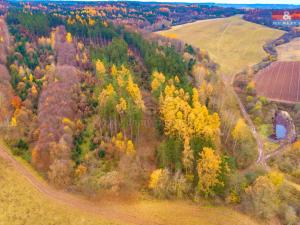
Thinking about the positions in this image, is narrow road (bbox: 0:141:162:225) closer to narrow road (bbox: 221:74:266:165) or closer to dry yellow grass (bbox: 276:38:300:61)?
narrow road (bbox: 221:74:266:165)

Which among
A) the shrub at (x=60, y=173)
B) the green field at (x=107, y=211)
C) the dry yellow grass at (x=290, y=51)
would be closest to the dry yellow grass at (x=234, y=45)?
the dry yellow grass at (x=290, y=51)

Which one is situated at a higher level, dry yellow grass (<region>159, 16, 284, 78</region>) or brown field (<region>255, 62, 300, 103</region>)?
dry yellow grass (<region>159, 16, 284, 78</region>)

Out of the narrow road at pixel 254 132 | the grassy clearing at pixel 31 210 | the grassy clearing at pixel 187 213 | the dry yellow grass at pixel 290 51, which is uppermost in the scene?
the dry yellow grass at pixel 290 51

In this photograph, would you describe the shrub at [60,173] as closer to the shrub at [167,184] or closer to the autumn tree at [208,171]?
the shrub at [167,184]

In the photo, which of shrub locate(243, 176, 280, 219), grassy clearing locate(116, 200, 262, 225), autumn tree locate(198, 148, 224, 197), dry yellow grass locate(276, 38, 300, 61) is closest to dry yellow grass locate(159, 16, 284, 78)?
dry yellow grass locate(276, 38, 300, 61)

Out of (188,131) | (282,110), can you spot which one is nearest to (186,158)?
(188,131)

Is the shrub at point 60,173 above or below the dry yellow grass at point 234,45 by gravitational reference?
below

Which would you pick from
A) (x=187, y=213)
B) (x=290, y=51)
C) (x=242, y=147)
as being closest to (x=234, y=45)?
(x=290, y=51)
